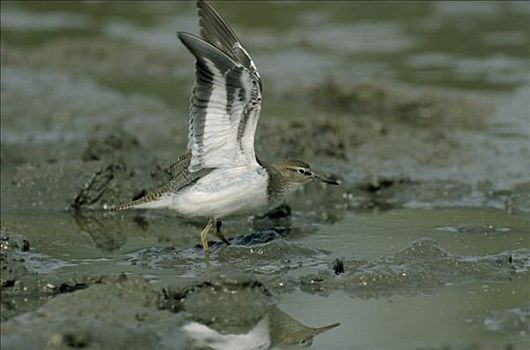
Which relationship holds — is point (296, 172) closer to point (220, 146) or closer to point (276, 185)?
point (276, 185)

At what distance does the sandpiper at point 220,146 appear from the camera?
8.95 meters

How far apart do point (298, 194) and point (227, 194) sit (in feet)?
7.89

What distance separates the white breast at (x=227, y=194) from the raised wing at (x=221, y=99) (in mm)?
85

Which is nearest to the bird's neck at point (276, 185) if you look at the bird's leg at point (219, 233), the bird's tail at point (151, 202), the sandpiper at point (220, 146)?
the sandpiper at point (220, 146)

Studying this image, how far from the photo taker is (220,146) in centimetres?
945

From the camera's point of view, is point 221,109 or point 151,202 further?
point 151,202

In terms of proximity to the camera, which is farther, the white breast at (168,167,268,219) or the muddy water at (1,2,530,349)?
the white breast at (168,167,268,219)

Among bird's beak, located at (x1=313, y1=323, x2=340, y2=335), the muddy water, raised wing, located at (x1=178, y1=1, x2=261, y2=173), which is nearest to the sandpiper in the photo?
raised wing, located at (x1=178, y1=1, x2=261, y2=173)

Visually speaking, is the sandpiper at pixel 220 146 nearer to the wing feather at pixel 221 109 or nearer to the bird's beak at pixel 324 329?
the wing feather at pixel 221 109

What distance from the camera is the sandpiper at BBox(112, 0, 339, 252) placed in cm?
895

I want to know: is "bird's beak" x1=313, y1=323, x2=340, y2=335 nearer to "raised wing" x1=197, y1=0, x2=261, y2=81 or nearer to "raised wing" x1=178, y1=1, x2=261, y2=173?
"raised wing" x1=178, y1=1, x2=261, y2=173

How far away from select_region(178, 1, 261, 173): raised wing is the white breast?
9cm

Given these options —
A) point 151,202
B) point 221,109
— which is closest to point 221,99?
point 221,109

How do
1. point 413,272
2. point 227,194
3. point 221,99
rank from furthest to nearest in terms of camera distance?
1. point 227,194
2. point 221,99
3. point 413,272
